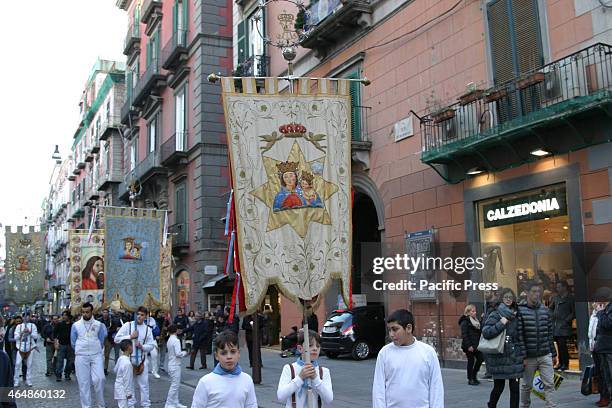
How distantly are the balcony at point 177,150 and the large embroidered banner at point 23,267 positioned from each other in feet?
22.6

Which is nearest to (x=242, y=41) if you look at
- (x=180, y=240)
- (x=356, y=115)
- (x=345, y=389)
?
(x=356, y=115)

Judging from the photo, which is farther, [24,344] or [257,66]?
[257,66]

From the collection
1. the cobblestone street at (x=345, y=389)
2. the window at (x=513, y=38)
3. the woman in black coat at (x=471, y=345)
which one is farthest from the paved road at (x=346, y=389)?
the window at (x=513, y=38)

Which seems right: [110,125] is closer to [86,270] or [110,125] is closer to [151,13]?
[151,13]

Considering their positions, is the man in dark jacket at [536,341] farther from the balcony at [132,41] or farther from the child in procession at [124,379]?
the balcony at [132,41]

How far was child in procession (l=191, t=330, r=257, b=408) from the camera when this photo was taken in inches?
181

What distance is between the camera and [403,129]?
1702 cm

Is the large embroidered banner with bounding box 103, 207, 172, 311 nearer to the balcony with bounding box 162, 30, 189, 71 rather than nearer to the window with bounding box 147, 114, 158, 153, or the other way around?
the balcony with bounding box 162, 30, 189, 71

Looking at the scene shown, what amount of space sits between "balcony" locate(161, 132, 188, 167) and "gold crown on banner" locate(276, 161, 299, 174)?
911 inches

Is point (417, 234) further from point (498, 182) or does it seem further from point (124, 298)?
point (124, 298)

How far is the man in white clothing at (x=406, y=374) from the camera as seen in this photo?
15.8 ft

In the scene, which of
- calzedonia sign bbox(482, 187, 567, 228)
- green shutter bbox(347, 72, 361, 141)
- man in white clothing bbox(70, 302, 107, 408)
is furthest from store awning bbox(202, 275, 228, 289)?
man in white clothing bbox(70, 302, 107, 408)

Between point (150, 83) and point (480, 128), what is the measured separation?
23891mm

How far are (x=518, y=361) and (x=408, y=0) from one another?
11617 mm
